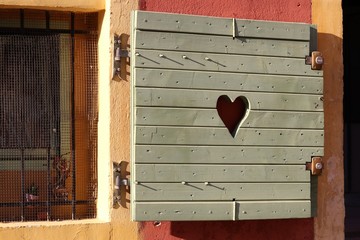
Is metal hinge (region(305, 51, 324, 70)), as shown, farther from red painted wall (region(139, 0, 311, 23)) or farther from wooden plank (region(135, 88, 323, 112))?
red painted wall (region(139, 0, 311, 23))

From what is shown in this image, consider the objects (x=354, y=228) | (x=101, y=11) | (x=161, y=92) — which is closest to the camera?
(x=161, y=92)

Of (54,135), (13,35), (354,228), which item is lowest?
(354,228)

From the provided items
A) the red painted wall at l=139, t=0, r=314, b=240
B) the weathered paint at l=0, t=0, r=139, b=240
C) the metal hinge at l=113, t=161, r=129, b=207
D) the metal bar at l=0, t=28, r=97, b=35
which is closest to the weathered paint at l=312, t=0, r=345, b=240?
the red painted wall at l=139, t=0, r=314, b=240

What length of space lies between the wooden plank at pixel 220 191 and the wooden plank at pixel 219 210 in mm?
40

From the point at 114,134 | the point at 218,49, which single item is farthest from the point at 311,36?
the point at 114,134

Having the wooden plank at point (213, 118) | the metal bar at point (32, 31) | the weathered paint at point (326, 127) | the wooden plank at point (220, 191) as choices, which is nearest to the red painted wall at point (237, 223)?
the weathered paint at point (326, 127)

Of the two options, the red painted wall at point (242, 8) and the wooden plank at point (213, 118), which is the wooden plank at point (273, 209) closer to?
the wooden plank at point (213, 118)

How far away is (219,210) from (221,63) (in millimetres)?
1135

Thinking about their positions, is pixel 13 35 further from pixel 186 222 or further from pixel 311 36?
pixel 311 36

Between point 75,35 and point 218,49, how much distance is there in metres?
1.17

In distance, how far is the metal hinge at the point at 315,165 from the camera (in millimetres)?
6059

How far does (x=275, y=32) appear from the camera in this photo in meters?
5.97

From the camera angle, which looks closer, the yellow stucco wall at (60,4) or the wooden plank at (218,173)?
the wooden plank at (218,173)

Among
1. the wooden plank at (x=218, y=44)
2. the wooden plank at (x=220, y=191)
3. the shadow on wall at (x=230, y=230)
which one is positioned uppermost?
the wooden plank at (x=218, y=44)
